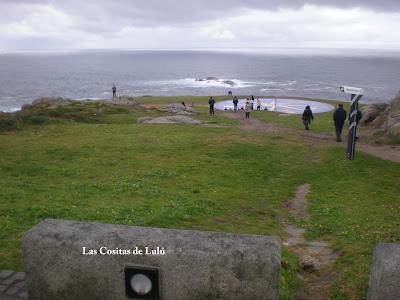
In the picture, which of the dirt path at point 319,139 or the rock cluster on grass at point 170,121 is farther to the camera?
the rock cluster on grass at point 170,121

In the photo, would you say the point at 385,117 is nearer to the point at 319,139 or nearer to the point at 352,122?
the point at 319,139

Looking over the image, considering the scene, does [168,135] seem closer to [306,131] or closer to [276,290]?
[306,131]

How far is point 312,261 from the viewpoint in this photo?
11336 millimetres

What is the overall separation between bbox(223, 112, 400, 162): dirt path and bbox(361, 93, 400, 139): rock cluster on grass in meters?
2.55

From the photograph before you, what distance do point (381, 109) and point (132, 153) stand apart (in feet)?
86.9

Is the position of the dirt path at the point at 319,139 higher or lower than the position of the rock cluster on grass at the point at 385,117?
lower

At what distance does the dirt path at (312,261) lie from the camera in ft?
31.5

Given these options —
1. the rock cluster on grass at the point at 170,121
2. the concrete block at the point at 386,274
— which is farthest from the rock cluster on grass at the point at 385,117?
the concrete block at the point at 386,274

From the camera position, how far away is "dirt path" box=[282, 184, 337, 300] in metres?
9.60

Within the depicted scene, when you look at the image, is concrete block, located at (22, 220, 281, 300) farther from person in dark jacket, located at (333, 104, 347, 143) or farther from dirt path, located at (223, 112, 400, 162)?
person in dark jacket, located at (333, 104, 347, 143)

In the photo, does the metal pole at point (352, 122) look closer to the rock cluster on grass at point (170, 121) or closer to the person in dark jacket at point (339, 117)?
the person in dark jacket at point (339, 117)

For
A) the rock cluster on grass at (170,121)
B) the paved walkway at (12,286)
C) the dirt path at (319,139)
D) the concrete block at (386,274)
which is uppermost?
the concrete block at (386,274)

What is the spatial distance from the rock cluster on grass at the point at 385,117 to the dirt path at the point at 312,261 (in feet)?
63.1

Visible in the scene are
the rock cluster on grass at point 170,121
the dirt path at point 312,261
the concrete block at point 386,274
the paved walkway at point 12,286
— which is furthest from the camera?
the rock cluster on grass at point 170,121
